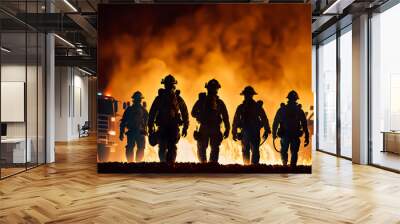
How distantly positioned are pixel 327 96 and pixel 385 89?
3085 millimetres

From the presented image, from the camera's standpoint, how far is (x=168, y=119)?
23.7 ft

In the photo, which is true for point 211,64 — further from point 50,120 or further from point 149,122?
point 50,120

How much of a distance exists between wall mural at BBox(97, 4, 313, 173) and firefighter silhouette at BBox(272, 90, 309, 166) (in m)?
0.02

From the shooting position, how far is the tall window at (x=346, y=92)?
9312mm

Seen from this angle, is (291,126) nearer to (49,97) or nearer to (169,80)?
(169,80)

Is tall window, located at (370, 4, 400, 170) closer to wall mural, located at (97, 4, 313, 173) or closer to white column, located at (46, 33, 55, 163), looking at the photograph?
wall mural, located at (97, 4, 313, 173)

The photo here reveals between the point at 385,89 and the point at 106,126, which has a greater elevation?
the point at 385,89

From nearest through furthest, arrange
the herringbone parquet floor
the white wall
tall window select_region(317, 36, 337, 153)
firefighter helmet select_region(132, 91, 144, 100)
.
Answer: the herringbone parquet floor → firefighter helmet select_region(132, 91, 144, 100) → tall window select_region(317, 36, 337, 153) → the white wall

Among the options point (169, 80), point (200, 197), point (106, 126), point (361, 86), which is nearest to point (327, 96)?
point (361, 86)

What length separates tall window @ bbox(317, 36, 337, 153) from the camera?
34.6ft

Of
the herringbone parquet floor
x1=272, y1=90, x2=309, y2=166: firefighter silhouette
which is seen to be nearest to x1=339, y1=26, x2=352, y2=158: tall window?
the herringbone parquet floor

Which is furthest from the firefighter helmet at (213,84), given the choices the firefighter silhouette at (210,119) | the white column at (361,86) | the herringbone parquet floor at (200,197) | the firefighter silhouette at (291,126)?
the white column at (361,86)

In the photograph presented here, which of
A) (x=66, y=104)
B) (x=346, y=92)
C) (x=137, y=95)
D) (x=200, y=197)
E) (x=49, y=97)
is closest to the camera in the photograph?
(x=200, y=197)

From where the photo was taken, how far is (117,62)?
23.6ft
